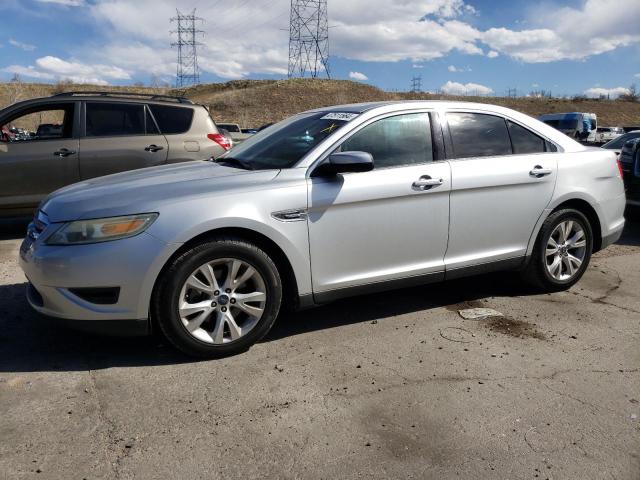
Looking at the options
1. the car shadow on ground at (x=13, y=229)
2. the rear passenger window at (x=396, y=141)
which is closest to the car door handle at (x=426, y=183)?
the rear passenger window at (x=396, y=141)

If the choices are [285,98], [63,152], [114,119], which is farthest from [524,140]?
[285,98]

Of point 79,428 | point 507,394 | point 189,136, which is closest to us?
point 79,428

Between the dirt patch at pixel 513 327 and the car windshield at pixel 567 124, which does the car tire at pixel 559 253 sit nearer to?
the dirt patch at pixel 513 327

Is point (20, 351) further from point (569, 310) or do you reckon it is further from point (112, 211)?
point (569, 310)

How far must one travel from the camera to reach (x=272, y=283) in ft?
11.8

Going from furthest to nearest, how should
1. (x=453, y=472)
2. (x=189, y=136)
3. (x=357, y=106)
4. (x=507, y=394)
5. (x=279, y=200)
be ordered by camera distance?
1. (x=189, y=136)
2. (x=357, y=106)
3. (x=279, y=200)
4. (x=507, y=394)
5. (x=453, y=472)

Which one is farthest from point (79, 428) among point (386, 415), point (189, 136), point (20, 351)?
point (189, 136)

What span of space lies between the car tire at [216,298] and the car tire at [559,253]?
2.41m

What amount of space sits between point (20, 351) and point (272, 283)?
1720 mm

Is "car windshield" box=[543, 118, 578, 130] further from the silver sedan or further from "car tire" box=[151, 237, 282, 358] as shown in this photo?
"car tire" box=[151, 237, 282, 358]

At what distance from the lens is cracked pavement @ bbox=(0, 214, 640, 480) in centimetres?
252

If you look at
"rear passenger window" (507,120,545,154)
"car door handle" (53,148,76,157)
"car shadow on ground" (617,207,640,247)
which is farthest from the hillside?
"rear passenger window" (507,120,545,154)

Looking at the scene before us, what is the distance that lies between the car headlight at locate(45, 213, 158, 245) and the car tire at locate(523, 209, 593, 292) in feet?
10.5

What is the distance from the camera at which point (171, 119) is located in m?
7.80
